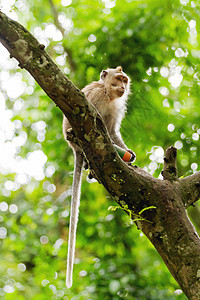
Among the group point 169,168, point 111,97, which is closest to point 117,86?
point 111,97

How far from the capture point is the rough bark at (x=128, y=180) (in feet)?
8.85

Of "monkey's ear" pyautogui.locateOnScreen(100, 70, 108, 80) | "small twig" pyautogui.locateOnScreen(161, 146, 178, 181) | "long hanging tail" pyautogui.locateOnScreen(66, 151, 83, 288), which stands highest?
"monkey's ear" pyautogui.locateOnScreen(100, 70, 108, 80)

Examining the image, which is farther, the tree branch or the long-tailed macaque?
the long-tailed macaque

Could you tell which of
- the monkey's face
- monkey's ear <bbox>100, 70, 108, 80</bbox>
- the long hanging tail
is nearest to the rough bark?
the long hanging tail

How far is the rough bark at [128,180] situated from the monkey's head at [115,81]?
88.2 inches

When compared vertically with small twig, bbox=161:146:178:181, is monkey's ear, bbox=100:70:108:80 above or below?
above

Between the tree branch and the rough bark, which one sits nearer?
the rough bark

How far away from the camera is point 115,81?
532 cm

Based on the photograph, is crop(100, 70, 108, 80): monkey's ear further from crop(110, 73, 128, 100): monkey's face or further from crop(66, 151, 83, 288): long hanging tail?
crop(66, 151, 83, 288): long hanging tail

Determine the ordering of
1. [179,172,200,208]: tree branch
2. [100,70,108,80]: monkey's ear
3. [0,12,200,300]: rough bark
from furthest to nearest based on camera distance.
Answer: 1. [100,70,108,80]: monkey's ear
2. [179,172,200,208]: tree branch
3. [0,12,200,300]: rough bark

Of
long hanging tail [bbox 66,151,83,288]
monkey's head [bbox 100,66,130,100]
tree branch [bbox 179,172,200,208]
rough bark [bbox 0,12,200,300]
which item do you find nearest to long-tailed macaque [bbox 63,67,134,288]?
monkey's head [bbox 100,66,130,100]

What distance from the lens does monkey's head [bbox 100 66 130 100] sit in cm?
527

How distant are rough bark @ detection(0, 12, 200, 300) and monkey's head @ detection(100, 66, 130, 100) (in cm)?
224

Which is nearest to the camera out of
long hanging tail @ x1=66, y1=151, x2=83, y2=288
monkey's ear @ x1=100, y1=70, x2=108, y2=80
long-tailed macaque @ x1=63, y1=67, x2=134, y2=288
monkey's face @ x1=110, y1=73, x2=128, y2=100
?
long hanging tail @ x1=66, y1=151, x2=83, y2=288
